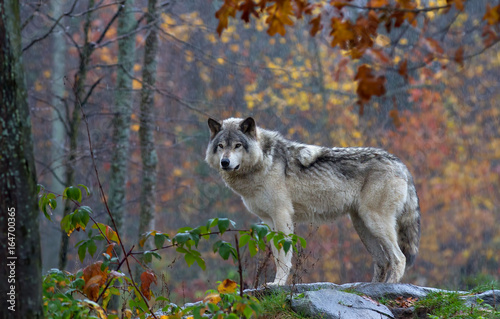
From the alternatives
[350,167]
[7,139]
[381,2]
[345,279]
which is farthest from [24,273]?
→ [345,279]

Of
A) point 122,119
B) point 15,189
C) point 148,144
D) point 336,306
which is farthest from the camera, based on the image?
point 148,144

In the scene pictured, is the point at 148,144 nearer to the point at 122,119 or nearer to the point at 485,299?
the point at 122,119

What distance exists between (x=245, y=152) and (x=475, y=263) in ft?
42.0

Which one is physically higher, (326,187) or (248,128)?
(248,128)

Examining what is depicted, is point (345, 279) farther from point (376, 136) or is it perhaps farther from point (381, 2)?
point (381, 2)

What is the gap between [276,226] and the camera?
6391 millimetres

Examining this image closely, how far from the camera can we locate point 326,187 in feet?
21.5

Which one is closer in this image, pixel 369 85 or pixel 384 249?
pixel 369 85

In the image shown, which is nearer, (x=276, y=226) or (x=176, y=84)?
(x=276, y=226)

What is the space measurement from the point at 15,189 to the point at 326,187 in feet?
14.2

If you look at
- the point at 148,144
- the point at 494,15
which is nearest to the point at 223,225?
the point at 494,15

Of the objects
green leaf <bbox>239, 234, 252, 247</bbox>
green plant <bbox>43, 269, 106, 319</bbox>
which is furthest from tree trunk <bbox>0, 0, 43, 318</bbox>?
green leaf <bbox>239, 234, 252, 247</bbox>

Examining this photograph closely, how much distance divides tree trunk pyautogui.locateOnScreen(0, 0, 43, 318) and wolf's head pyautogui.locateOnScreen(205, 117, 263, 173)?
3.49 meters

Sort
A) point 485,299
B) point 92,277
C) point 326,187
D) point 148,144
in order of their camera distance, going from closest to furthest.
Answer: point 92,277 → point 485,299 → point 326,187 → point 148,144
